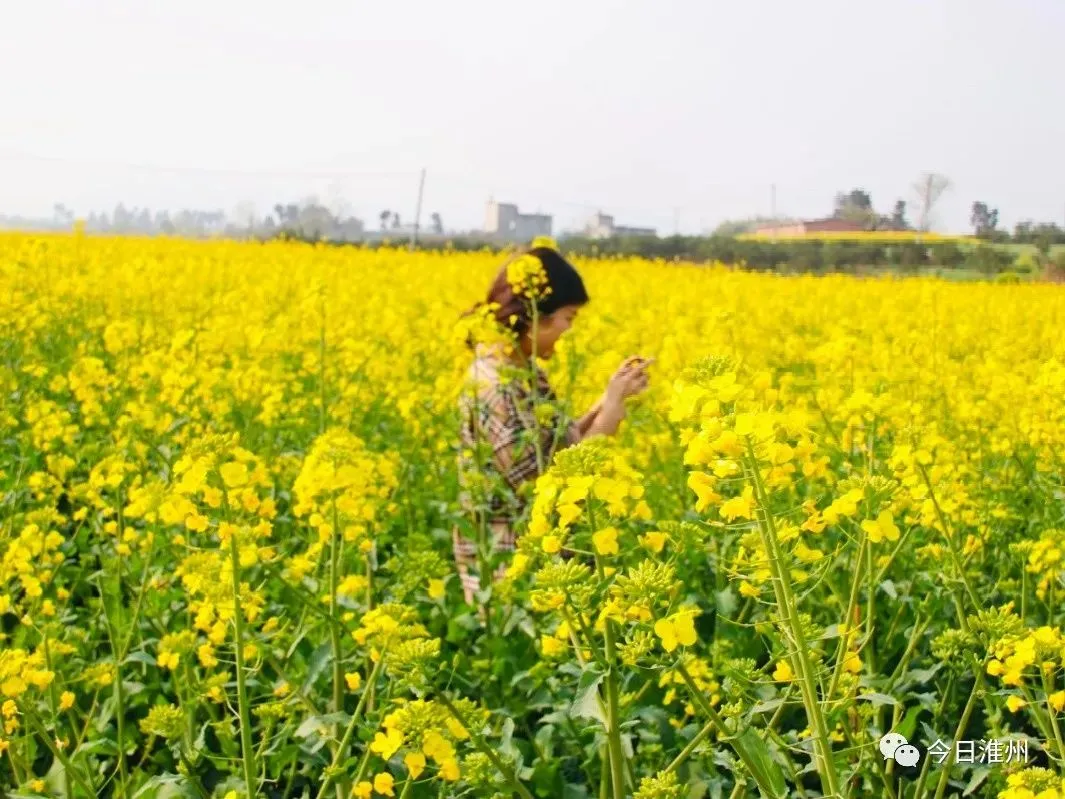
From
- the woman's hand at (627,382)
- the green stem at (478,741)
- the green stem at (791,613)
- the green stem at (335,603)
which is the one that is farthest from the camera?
the woman's hand at (627,382)

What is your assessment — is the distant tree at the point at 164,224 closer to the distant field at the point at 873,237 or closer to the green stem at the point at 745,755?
the distant field at the point at 873,237

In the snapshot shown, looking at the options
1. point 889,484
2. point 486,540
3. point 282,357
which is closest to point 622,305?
point 282,357

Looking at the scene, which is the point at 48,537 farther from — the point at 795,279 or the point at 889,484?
the point at 795,279

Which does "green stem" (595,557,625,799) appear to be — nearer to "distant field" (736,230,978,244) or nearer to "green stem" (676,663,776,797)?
"green stem" (676,663,776,797)

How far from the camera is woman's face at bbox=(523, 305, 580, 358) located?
11.3 feet

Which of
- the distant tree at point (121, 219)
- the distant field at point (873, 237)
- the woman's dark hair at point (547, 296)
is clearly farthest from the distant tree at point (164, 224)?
the woman's dark hair at point (547, 296)

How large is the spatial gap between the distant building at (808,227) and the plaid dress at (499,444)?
969 centimetres

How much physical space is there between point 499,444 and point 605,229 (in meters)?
13.1

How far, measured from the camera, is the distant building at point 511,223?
14.7 metres

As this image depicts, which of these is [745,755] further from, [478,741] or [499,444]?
[499,444]

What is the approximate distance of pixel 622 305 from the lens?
8.34 m

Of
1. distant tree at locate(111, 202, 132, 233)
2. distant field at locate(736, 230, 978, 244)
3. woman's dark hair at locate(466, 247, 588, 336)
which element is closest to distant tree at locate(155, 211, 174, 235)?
distant tree at locate(111, 202, 132, 233)

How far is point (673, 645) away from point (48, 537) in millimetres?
1745

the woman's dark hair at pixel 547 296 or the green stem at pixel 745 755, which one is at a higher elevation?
the woman's dark hair at pixel 547 296
